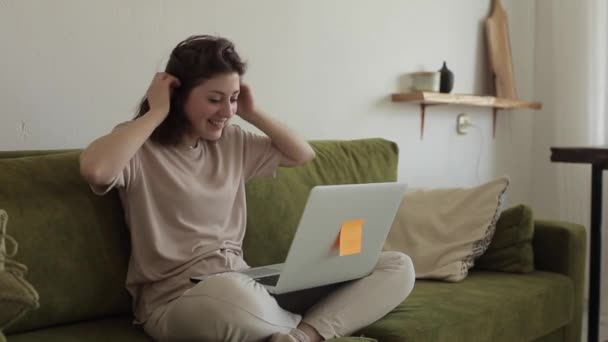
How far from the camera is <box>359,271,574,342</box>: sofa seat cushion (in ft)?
5.70

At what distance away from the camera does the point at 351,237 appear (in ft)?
5.34

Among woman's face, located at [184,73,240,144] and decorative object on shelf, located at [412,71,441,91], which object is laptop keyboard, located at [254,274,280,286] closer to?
woman's face, located at [184,73,240,144]

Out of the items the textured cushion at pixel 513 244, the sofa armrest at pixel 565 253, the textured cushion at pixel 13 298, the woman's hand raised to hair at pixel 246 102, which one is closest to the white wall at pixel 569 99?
the sofa armrest at pixel 565 253

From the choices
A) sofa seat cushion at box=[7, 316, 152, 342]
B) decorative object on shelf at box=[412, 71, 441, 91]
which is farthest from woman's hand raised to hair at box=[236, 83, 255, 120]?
decorative object on shelf at box=[412, 71, 441, 91]

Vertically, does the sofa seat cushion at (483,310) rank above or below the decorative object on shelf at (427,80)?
below

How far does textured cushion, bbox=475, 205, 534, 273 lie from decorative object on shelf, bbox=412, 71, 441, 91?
74 cm

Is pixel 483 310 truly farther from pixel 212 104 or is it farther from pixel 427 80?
pixel 427 80

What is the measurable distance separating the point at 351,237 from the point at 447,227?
84cm

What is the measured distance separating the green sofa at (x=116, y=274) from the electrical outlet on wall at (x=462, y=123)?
1087 mm

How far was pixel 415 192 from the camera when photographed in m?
2.53

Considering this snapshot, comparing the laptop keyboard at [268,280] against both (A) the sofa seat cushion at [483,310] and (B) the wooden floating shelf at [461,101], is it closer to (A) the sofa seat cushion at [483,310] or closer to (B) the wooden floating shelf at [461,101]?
(A) the sofa seat cushion at [483,310]

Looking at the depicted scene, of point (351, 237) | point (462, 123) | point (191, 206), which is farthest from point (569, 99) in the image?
point (191, 206)

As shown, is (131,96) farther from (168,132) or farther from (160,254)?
(160,254)

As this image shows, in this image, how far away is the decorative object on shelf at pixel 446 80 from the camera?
10.0ft
